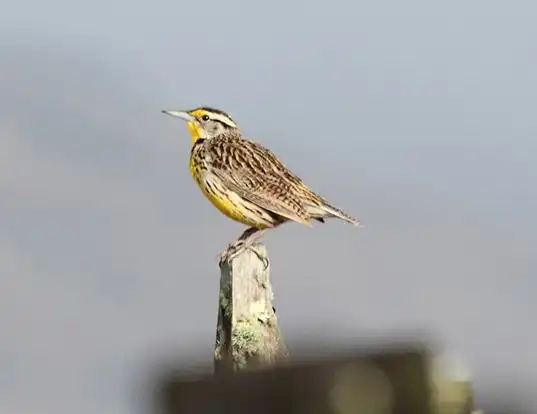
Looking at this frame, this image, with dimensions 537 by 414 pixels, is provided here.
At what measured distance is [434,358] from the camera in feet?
7.96

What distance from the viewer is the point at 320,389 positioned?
2.35 meters

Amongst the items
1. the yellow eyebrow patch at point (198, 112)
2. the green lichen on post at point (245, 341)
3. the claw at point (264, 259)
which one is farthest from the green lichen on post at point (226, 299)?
the yellow eyebrow patch at point (198, 112)

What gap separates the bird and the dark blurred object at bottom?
770 centimetres

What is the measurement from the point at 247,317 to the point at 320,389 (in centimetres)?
612

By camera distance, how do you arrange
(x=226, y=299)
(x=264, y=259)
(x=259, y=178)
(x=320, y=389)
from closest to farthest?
(x=320, y=389)
(x=226, y=299)
(x=264, y=259)
(x=259, y=178)

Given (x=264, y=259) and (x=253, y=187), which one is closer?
(x=264, y=259)

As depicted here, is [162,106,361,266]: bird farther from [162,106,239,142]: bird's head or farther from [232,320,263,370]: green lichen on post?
[232,320,263,370]: green lichen on post

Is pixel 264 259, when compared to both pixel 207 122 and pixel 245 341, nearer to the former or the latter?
pixel 245 341

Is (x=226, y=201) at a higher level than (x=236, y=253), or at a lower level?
higher

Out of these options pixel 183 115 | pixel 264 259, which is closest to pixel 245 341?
pixel 264 259

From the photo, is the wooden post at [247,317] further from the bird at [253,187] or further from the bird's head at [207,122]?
the bird's head at [207,122]

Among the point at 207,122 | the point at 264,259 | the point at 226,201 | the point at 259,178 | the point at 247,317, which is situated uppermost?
the point at 207,122

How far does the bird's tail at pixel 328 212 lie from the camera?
11.1m

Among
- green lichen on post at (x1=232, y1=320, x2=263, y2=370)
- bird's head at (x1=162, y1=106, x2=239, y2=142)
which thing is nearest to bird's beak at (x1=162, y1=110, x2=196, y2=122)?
bird's head at (x1=162, y1=106, x2=239, y2=142)
